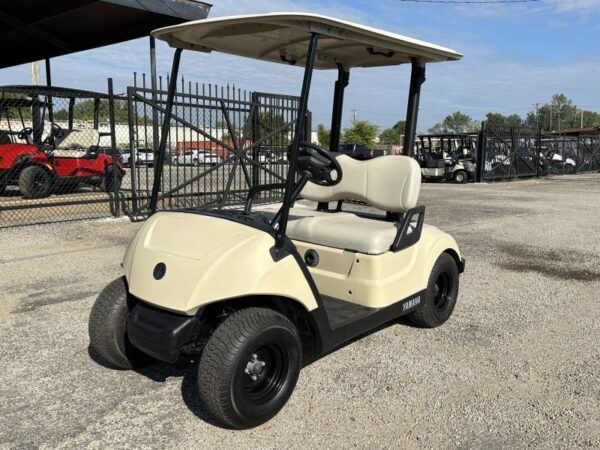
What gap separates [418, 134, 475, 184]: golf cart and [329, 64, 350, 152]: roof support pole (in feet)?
46.9

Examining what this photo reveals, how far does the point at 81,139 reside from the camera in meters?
10.5

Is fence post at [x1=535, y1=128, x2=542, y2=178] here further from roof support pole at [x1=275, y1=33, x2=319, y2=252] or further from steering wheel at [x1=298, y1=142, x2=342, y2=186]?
roof support pole at [x1=275, y1=33, x2=319, y2=252]

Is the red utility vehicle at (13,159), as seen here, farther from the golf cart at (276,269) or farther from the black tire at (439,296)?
the black tire at (439,296)

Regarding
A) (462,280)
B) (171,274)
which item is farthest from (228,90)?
(171,274)

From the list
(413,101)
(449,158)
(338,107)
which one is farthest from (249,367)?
(449,158)

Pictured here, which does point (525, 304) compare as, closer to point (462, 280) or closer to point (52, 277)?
point (462, 280)

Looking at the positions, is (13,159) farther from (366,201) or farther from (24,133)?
(366,201)

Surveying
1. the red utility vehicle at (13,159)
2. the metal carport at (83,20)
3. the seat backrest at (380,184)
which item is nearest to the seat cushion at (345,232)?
the seat backrest at (380,184)

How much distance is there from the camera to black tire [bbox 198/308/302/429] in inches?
92.8

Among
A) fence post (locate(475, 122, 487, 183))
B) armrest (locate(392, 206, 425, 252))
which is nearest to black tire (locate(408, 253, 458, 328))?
armrest (locate(392, 206, 425, 252))

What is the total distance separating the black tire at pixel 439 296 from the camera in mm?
3762

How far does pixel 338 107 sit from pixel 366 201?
97cm

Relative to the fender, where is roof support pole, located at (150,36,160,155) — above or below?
above

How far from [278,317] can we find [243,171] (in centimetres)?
726
